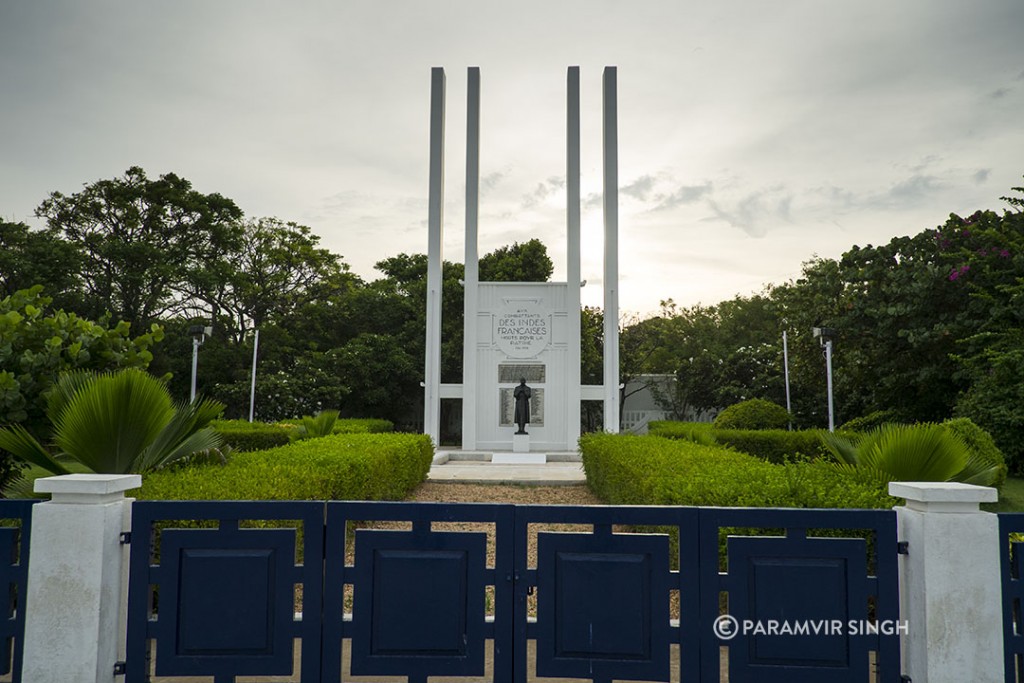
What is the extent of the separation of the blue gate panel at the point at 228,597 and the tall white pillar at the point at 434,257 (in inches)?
544

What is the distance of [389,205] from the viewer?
19.5 m

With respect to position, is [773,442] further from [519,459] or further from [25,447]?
[25,447]

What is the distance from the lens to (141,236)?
22.2 metres

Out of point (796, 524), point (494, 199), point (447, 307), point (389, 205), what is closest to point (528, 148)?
point (494, 199)

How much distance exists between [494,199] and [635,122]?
4.93m

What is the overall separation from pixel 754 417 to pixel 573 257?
19.4 ft

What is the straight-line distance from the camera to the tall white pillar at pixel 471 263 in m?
17.0

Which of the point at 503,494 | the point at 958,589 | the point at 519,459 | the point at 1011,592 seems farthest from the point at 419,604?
the point at 519,459

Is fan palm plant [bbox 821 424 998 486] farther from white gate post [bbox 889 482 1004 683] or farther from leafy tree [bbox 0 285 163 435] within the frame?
leafy tree [bbox 0 285 163 435]

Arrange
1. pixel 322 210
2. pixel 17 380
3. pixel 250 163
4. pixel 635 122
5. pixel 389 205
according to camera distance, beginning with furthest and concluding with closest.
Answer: pixel 322 210, pixel 389 205, pixel 635 122, pixel 250 163, pixel 17 380

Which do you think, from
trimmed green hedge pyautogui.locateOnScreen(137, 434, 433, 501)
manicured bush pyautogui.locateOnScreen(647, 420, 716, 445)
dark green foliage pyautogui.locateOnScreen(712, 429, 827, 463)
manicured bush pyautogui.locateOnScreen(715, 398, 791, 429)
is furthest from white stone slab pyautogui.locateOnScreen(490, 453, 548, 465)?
trimmed green hedge pyautogui.locateOnScreen(137, 434, 433, 501)

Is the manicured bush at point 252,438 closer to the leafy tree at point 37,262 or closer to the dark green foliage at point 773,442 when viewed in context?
the dark green foliage at point 773,442

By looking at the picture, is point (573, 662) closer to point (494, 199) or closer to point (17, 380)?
point (17, 380)

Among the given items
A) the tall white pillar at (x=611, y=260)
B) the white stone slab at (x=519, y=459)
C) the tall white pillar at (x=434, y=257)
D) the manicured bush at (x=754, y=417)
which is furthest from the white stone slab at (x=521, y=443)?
the manicured bush at (x=754, y=417)
